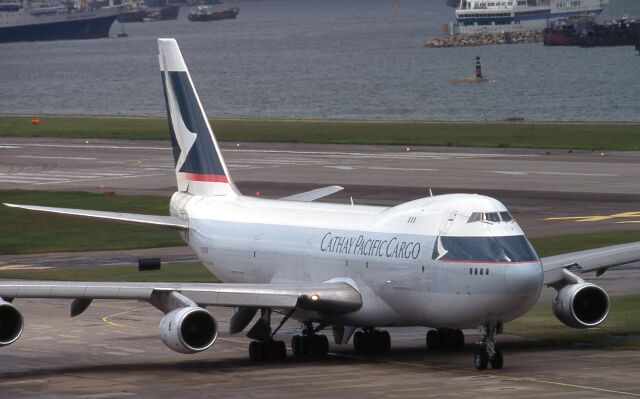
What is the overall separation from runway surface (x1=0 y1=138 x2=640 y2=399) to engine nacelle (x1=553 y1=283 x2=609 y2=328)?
0.88 meters

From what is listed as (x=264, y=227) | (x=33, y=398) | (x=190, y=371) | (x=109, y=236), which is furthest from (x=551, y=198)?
(x=33, y=398)

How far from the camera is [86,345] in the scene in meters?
43.6

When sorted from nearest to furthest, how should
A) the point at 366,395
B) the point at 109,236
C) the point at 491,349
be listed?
the point at 366,395, the point at 491,349, the point at 109,236

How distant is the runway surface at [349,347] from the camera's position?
112 feet

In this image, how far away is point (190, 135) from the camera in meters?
47.7

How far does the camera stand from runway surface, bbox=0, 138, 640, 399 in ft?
112

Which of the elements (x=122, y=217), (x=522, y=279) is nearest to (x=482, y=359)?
(x=522, y=279)

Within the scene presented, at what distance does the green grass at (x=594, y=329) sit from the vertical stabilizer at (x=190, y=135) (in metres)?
10.4

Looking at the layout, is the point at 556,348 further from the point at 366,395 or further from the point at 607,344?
the point at 366,395

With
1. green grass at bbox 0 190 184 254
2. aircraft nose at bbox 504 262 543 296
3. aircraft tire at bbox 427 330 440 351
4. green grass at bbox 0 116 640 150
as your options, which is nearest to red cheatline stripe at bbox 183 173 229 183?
aircraft tire at bbox 427 330 440 351

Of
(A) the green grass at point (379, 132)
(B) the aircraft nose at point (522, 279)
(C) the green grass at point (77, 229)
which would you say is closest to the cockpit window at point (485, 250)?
(B) the aircraft nose at point (522, 279)

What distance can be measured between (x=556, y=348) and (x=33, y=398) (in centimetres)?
1435

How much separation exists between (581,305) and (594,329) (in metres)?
4.30

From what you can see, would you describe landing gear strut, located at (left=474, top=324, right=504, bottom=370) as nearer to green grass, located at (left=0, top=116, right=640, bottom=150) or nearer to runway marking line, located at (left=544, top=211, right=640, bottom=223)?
runway marking line, located at (left=544, top=211, right=640, bottom=223)
